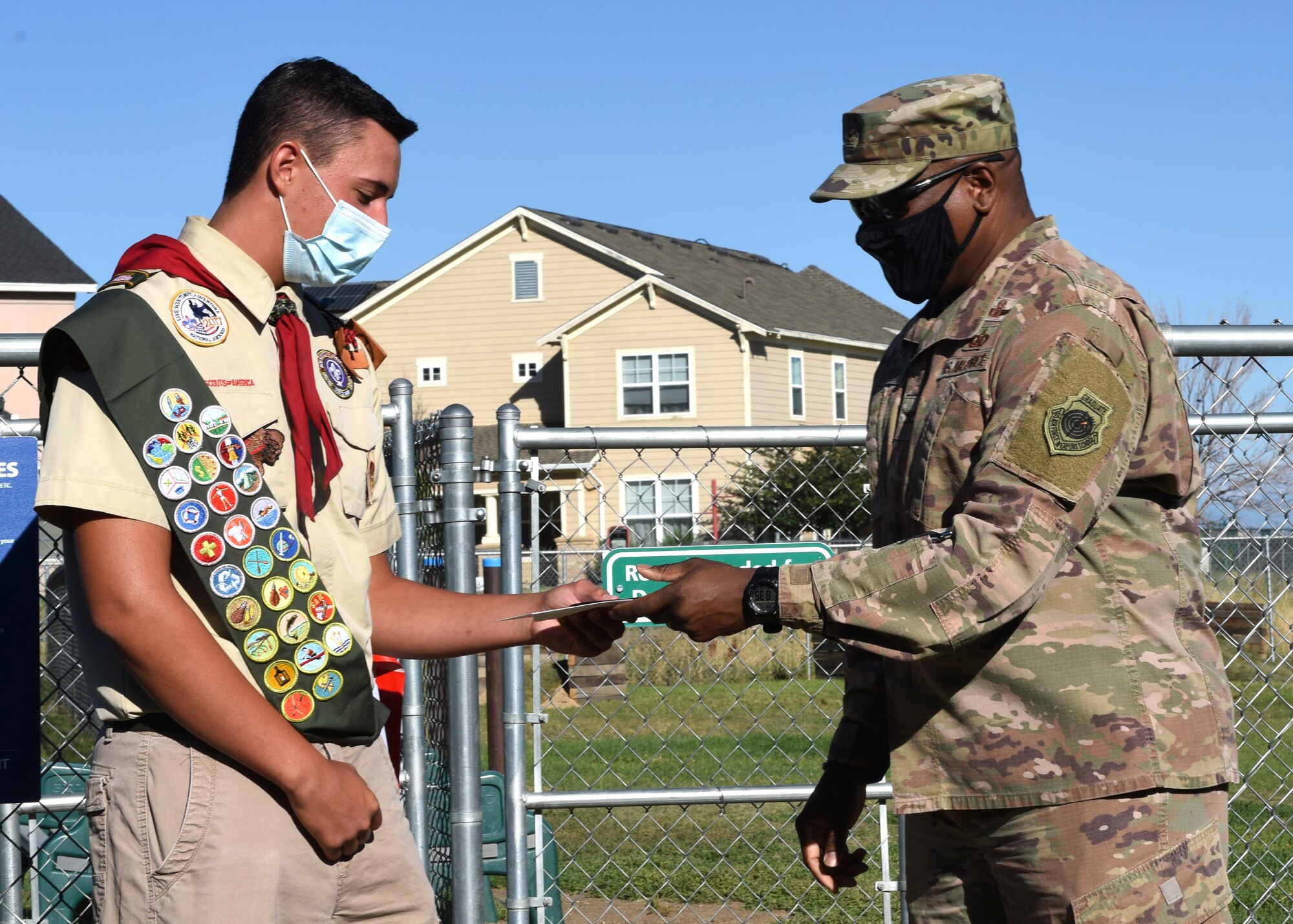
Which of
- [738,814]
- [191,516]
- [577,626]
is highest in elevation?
[191,516]

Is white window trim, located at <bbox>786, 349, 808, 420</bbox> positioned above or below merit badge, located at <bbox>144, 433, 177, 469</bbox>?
above

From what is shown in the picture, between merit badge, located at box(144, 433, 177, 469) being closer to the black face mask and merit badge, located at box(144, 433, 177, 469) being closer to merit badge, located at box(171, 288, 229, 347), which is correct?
merit badge, located at box(171, 288, 229, 347)

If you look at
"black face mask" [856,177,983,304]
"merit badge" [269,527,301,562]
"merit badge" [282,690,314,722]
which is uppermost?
"black face mask" [856,177,983,304]

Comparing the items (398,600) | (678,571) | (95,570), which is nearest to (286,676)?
(95,570)

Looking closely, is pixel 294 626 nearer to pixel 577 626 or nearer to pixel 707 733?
pixel 577 626

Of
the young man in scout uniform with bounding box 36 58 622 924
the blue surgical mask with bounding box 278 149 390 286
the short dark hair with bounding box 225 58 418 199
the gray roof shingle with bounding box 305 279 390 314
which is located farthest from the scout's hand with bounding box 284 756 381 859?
the gray roof shingle with bounding box 305 279 390 314

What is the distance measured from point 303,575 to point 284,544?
65mm

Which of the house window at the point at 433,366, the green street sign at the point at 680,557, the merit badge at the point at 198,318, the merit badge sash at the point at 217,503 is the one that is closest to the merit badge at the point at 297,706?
the merit badge sash at the point at 217,503

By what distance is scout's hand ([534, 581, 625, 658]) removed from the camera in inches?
122

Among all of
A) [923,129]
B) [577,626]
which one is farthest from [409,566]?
[923,129]

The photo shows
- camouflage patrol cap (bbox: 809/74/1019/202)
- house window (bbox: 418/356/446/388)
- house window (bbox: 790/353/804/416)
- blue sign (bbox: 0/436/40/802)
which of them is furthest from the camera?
house window (bbox: 418/356/446/388)

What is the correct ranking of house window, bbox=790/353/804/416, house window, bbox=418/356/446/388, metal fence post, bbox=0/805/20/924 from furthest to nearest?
house window, bbox=418/356/446/388
house window, bbox=790/353/804/416
metal fence post, bbox=0/805/20/924

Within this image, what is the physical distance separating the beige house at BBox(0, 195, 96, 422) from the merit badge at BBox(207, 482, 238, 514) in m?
24.6

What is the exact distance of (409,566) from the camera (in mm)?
3924
